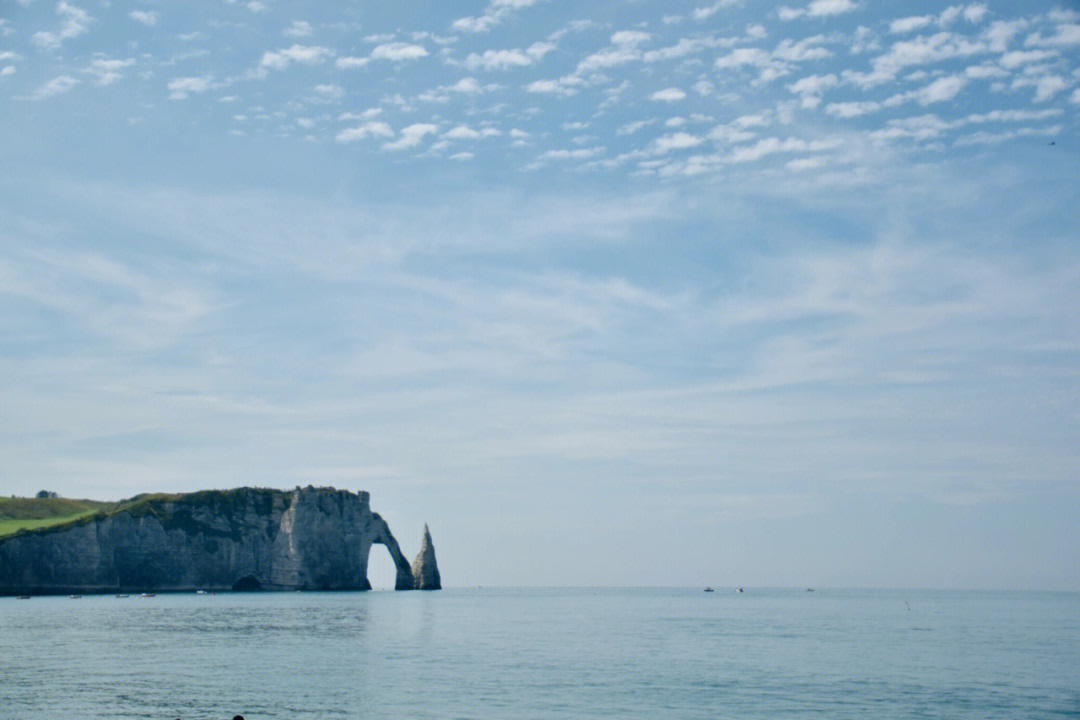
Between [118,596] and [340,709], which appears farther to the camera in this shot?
[118,596]

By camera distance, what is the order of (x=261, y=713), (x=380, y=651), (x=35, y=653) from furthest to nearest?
(x=380, y=651) → (x=35, y=653) → (x=261, y=713)

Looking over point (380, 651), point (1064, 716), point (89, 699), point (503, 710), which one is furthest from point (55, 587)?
point (1064, 716)

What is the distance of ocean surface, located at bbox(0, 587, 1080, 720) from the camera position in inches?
1852

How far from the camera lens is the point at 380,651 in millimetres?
74438

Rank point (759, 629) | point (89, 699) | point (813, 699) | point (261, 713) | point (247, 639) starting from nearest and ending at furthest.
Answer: point (261, 713)
point (89, 699)
point (813, 699)
point (247, 639)
point (759, 629)

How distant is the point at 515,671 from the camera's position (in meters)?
62.3

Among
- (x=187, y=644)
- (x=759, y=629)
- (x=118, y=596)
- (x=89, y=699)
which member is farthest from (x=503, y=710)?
(x=118, y=596)

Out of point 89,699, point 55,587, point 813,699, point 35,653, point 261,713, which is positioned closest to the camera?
point 261,713

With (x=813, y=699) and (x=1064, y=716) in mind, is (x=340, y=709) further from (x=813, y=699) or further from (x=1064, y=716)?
(x=1064, y=716)

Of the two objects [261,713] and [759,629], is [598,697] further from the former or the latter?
[759,629]

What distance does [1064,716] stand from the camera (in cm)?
4612

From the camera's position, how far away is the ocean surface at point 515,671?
47031mm

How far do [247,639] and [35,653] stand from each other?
1784 centimetres

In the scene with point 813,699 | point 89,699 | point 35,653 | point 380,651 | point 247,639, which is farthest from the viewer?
point 247,639
